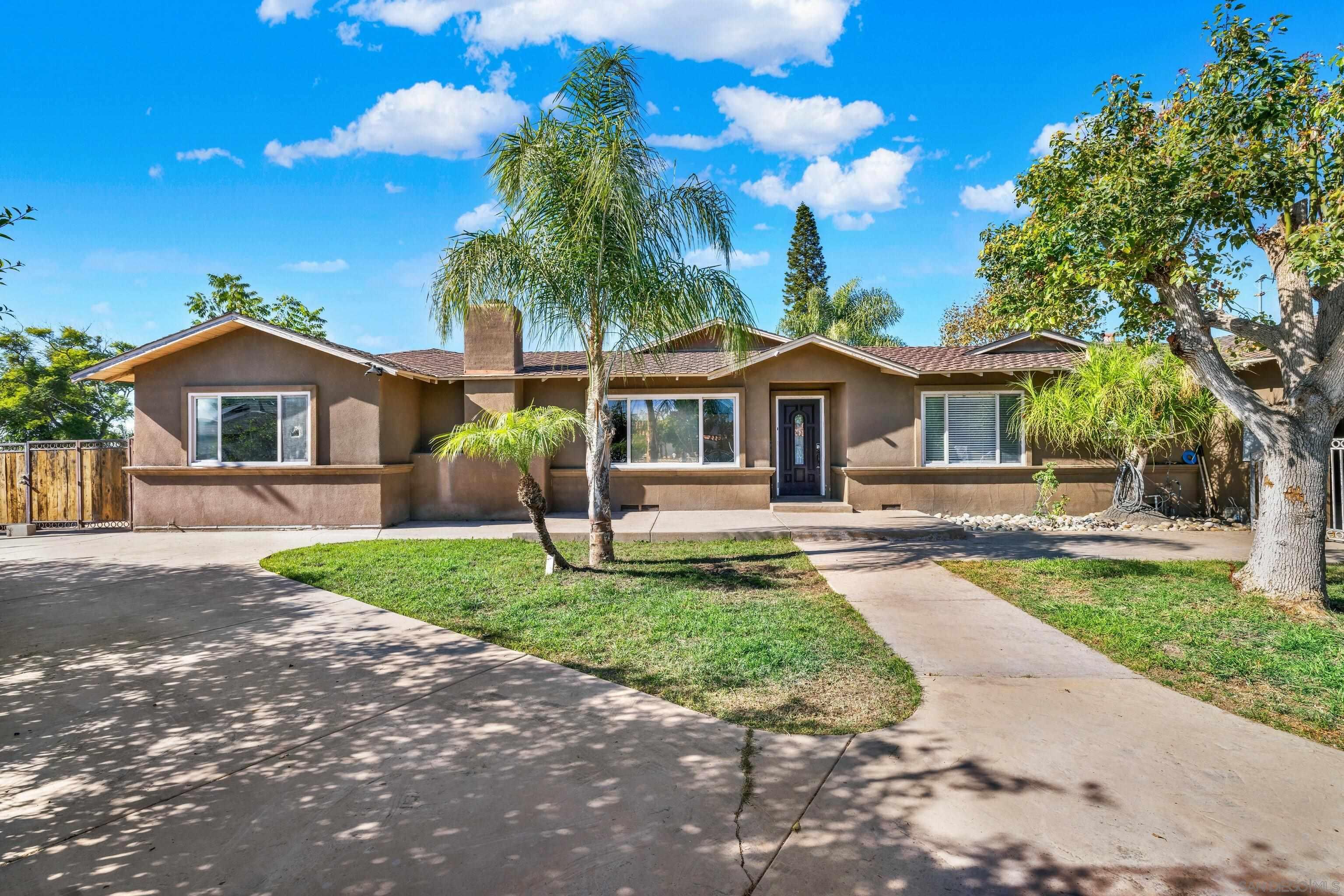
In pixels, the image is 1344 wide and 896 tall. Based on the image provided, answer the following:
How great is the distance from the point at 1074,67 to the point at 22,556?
19.4 meters

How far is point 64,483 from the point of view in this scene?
501 inches

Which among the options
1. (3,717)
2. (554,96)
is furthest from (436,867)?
(554,96)

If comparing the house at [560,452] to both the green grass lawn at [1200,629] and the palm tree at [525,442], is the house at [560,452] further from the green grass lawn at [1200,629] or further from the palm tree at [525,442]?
the green grass lawn at [1200,629]

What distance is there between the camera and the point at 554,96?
7.86 meters

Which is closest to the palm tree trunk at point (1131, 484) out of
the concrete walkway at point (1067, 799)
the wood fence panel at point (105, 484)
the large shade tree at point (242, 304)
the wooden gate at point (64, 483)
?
the concrete walkway at point (1067, 799)

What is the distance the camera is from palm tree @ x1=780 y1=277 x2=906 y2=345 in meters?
28.5

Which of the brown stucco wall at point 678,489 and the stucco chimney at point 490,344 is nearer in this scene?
the stucco chimney at point 490,344

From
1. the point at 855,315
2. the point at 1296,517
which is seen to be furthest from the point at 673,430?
the point at 855,315

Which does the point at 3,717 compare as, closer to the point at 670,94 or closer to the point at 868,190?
the point at 670,94

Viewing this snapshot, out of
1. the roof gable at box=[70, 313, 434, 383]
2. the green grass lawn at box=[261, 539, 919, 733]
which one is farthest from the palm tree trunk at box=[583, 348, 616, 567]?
the roof gable at box=[70, 313, 434, 383]

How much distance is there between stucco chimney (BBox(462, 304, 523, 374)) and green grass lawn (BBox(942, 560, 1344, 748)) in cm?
912

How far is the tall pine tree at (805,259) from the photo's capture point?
3566cm

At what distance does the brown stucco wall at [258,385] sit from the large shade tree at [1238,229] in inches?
442

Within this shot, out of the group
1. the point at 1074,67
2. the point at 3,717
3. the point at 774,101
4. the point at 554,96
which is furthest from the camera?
the point at 774,101
